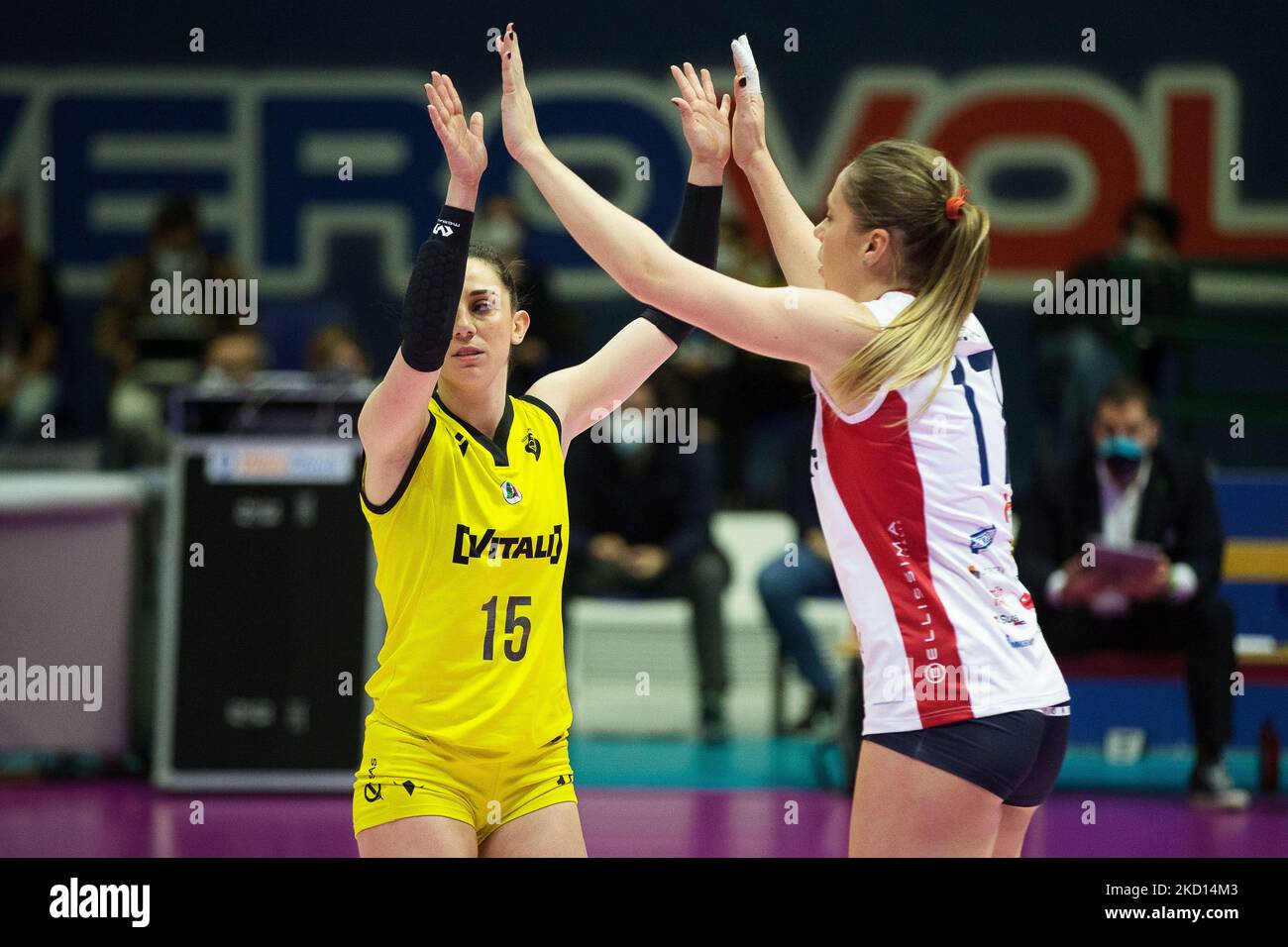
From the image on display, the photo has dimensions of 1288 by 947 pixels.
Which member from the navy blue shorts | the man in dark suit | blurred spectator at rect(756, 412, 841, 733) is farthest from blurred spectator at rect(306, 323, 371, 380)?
the navy blue shorts

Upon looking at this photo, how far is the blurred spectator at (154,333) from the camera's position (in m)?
9.05

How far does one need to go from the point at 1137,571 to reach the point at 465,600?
175 inches

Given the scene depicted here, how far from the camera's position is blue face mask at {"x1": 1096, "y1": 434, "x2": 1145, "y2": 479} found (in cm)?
741

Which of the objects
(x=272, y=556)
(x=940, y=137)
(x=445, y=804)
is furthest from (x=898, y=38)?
(x=445, y=804)

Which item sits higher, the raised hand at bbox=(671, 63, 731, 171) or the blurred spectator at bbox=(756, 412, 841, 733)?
the raised hand at bbox=(671, 63, 731, 171)

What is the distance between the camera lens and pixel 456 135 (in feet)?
10.2

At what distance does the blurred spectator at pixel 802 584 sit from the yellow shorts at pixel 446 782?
15.4ft

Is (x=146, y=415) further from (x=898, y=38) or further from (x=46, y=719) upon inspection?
(x=898, y=38)

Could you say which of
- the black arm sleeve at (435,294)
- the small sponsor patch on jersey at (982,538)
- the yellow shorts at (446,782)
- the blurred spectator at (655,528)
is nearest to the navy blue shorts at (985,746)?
the small sponsor patch on jersey at (982,538)

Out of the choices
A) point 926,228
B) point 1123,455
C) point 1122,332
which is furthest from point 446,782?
point 1122,332

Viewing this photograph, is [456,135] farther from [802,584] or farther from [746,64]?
[802,584]

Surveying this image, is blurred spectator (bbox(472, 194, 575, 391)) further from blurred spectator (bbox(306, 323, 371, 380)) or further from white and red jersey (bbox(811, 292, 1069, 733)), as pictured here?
white and red jersey (bbox(811, 292, 1069, 733))

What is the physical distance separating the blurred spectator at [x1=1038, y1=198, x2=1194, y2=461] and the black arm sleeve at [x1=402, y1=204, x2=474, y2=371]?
21.4ft
